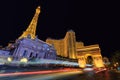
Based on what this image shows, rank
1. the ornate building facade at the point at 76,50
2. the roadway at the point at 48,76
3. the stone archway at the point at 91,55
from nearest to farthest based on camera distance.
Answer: the roadway at the point at 48,76 < the stone archway at the point at 91,55 < the ornate building facade at the point at 76,50

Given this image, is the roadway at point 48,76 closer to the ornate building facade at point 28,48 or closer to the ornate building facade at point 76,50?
the ornate building facade at point 28,48

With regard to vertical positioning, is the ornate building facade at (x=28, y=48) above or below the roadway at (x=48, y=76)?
above

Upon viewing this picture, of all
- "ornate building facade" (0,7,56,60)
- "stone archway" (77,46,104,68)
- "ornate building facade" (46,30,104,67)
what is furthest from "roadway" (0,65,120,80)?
"ornate building facade" (46,30,104,67)

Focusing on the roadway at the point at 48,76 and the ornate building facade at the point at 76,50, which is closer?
the roadway at the point at 48,76

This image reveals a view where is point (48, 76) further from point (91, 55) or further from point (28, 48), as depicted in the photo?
point (91, 55)

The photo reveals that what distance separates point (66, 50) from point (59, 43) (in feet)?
37.4

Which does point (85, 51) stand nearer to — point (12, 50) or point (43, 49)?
point (43, 49)

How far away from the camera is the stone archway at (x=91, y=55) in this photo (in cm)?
9444

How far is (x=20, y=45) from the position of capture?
237 feet

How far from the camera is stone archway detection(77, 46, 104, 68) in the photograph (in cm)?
9444

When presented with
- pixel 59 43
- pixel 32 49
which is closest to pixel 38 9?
pixel 32 49

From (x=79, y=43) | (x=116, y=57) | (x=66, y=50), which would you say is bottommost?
(x=116, y=57)

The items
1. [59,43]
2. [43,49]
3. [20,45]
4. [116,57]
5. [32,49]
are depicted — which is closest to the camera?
[116,57]

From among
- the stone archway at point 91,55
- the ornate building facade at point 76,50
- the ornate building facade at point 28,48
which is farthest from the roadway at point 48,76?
the ornate building facade at point 76,50
